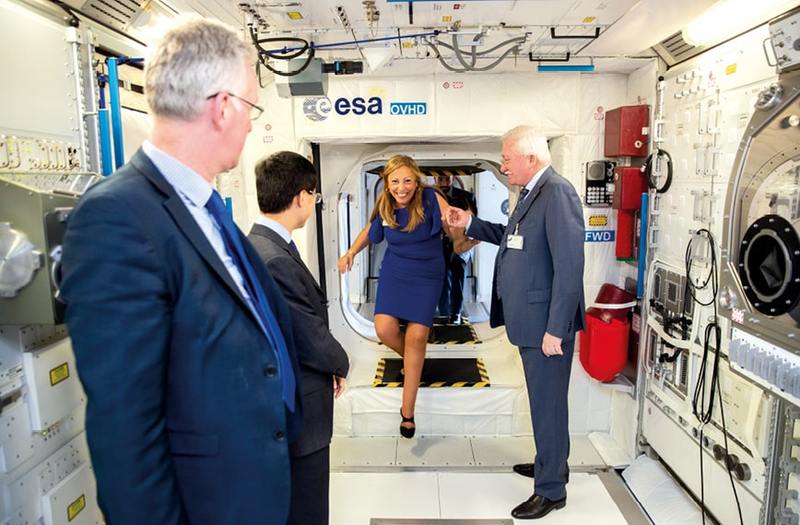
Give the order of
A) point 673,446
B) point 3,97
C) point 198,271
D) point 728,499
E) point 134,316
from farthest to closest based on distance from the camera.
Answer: point 673,446 < point 728,499 < point 3,97 < point 198,271 < point 134,316

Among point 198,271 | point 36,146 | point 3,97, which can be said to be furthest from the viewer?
point 36,146

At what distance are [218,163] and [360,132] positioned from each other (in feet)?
8.28

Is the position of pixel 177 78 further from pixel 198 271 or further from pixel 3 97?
pixel 3 97

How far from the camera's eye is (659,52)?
2.98 meters

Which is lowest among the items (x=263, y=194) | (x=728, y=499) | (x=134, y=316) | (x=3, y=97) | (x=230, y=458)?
(x=728, y=499)

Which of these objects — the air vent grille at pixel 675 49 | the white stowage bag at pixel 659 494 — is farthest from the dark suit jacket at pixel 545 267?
the white stowage bag at pixel 659 494

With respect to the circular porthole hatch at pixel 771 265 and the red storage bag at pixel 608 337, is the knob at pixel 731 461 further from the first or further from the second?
the red storage bag at pixel 608 337

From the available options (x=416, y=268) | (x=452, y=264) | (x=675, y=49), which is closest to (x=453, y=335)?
(x=452, y=264)

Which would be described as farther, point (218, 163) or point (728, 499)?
point (728, 499)

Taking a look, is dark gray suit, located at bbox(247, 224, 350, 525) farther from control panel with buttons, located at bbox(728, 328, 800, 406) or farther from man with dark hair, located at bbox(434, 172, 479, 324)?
man with dark hair, located at bbox(434, 172, 479, 324)

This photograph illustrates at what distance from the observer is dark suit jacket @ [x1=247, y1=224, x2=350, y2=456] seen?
5.97ft

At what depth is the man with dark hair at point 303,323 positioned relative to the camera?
73.3 inches

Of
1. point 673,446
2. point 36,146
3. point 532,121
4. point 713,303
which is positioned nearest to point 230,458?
point 36,146

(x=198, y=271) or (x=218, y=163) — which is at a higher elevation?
(x=218, y=163)
